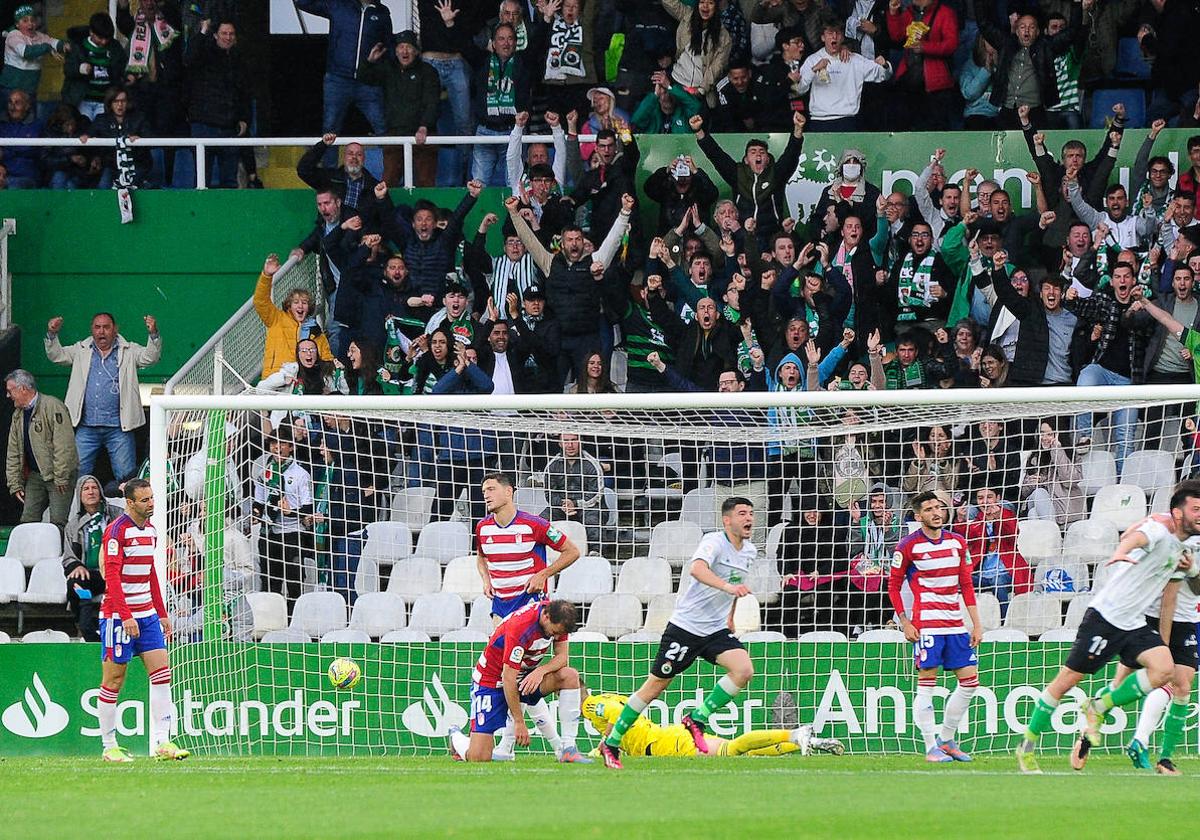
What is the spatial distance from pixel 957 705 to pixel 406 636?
4.10 m

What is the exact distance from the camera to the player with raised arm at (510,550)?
11.7 metres

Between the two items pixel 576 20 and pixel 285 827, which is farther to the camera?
pixel 576 20

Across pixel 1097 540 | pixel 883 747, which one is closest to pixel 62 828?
pixel 883 747

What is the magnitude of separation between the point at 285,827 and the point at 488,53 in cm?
1174

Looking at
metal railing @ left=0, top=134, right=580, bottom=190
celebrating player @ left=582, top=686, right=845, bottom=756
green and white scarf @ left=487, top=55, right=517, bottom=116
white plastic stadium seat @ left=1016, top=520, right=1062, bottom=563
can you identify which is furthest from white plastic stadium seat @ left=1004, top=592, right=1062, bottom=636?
green and white scarf @ left=487, top=55, right=517, bottom=116

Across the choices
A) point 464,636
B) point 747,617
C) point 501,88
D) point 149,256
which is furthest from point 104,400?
point 747,617

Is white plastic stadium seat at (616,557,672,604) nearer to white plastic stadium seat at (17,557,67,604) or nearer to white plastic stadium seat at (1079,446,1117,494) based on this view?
white plastic stadium seat at (1079,446,1117,494)

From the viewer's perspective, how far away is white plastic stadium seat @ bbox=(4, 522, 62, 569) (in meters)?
15.0

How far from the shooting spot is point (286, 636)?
43.3ft

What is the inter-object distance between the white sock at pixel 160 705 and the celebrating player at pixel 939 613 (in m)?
A: 4.70

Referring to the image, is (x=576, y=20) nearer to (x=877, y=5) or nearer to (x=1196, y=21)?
(x=877, y=5)

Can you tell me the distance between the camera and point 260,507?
13.4 metres

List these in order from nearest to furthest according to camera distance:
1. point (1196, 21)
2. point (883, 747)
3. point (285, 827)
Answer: point (285, 827) < point (883, 747) < point (1196, 21)

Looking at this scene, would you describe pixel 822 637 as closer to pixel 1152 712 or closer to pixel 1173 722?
pixel 1152 712
